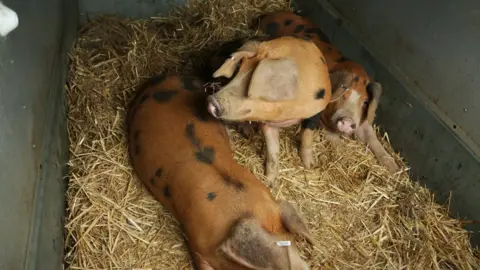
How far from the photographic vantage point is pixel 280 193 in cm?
282

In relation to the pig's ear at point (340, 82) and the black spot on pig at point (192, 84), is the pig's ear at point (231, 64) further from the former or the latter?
the pig's ear at point (340, 82)

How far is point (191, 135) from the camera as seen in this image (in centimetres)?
254

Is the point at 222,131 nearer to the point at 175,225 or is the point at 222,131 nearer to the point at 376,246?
the point at 175,225

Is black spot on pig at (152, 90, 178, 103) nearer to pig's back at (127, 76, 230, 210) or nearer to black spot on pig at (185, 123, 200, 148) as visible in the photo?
pig's back at (127, 76, 230, 210)

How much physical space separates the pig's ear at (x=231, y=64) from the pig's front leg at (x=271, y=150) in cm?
46

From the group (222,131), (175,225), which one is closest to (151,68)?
(222,131)

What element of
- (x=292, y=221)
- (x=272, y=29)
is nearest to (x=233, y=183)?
(x=292, y=221)

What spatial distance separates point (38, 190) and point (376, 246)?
1717mm

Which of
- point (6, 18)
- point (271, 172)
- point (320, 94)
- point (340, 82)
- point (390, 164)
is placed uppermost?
point (6, 18)

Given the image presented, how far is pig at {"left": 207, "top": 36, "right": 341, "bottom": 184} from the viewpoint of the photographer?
7.15ft

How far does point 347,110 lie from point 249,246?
4.21 ft

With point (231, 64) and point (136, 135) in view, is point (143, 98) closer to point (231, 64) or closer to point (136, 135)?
point (136, 135)

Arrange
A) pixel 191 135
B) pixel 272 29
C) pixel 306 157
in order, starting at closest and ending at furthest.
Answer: pixel 191 135 < pixel 306 157 < pixel 272 29

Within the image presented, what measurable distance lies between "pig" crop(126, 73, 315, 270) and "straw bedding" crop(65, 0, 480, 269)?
6.1 inches
